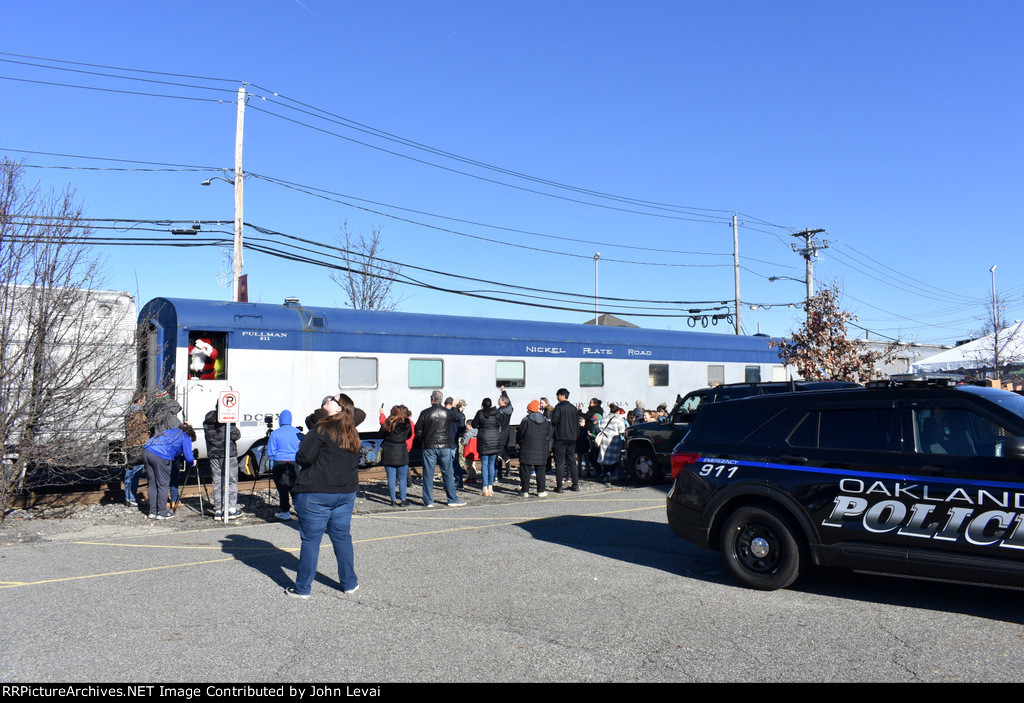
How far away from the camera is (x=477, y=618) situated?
6.29 meters

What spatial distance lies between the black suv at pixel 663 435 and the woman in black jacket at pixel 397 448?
5181mm

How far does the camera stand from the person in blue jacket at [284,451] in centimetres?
1134

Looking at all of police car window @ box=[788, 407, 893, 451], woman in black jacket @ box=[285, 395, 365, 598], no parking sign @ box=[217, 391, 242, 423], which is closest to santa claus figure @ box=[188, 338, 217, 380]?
no parking sign @ box=[217, 391, 242, 423]

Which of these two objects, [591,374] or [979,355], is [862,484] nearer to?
[591,374]

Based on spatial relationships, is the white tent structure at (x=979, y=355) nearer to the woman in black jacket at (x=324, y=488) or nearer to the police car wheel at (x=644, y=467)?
the police car wheel at (x=644, y=467)

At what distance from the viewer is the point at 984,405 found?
248 inches

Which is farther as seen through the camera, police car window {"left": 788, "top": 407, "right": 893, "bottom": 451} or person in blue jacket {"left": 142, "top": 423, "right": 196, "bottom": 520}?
person in blue jacket {"left": 142, "top": 423, "right": 196, "bottom": 520}

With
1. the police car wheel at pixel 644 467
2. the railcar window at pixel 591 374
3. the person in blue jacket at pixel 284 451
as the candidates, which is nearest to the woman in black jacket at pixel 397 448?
the person in blue jacket at pixel 284 451

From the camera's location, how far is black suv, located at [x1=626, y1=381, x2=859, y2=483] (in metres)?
15.6

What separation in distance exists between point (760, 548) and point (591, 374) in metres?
13.7

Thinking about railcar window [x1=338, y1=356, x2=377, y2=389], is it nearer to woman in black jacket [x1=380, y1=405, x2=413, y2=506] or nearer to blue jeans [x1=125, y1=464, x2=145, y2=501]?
woman in black jacket [x1=380, y1=405, x2=413, y2=506]

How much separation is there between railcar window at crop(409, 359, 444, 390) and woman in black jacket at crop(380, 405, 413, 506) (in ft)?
14.7

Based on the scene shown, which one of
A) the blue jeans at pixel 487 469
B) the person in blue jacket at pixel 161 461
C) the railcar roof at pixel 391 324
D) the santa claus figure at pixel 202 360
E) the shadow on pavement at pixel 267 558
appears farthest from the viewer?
the railcar roof at pixel 391 324

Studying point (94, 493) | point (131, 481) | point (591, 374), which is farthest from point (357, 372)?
point (591, 374)
